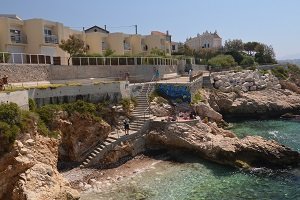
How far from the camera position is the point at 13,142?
2136cm

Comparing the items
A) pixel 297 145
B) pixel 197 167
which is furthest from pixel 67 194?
pixel 297 145

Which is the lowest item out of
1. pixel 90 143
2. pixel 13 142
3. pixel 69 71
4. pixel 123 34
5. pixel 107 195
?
pixel 107 195

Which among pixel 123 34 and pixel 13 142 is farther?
pixel 123 34

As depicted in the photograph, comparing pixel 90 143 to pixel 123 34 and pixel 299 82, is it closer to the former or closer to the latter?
pixel 123 34

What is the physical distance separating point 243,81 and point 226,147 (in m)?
28.7

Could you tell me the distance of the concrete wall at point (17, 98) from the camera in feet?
76.7

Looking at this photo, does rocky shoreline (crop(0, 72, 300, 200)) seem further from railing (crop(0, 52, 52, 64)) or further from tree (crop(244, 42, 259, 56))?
tree (crop(244, 42, 259, 56))

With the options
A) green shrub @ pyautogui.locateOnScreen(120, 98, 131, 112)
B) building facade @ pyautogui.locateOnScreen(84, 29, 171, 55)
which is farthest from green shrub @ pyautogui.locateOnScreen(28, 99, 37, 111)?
building facade @ pyautogui.locateOnScreen(84, 29, 171, 55)

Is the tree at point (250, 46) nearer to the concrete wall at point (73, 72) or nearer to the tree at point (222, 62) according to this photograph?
the tree at point (222, 62)

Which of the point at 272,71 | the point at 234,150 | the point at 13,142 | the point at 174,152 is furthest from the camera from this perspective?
the point at 272,71

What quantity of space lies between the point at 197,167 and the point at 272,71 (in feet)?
144

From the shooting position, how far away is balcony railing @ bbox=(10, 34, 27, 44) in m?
42.9

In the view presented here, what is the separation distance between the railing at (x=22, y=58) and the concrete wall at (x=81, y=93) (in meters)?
7.40

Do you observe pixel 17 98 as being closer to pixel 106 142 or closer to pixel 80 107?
pixel 80 107
